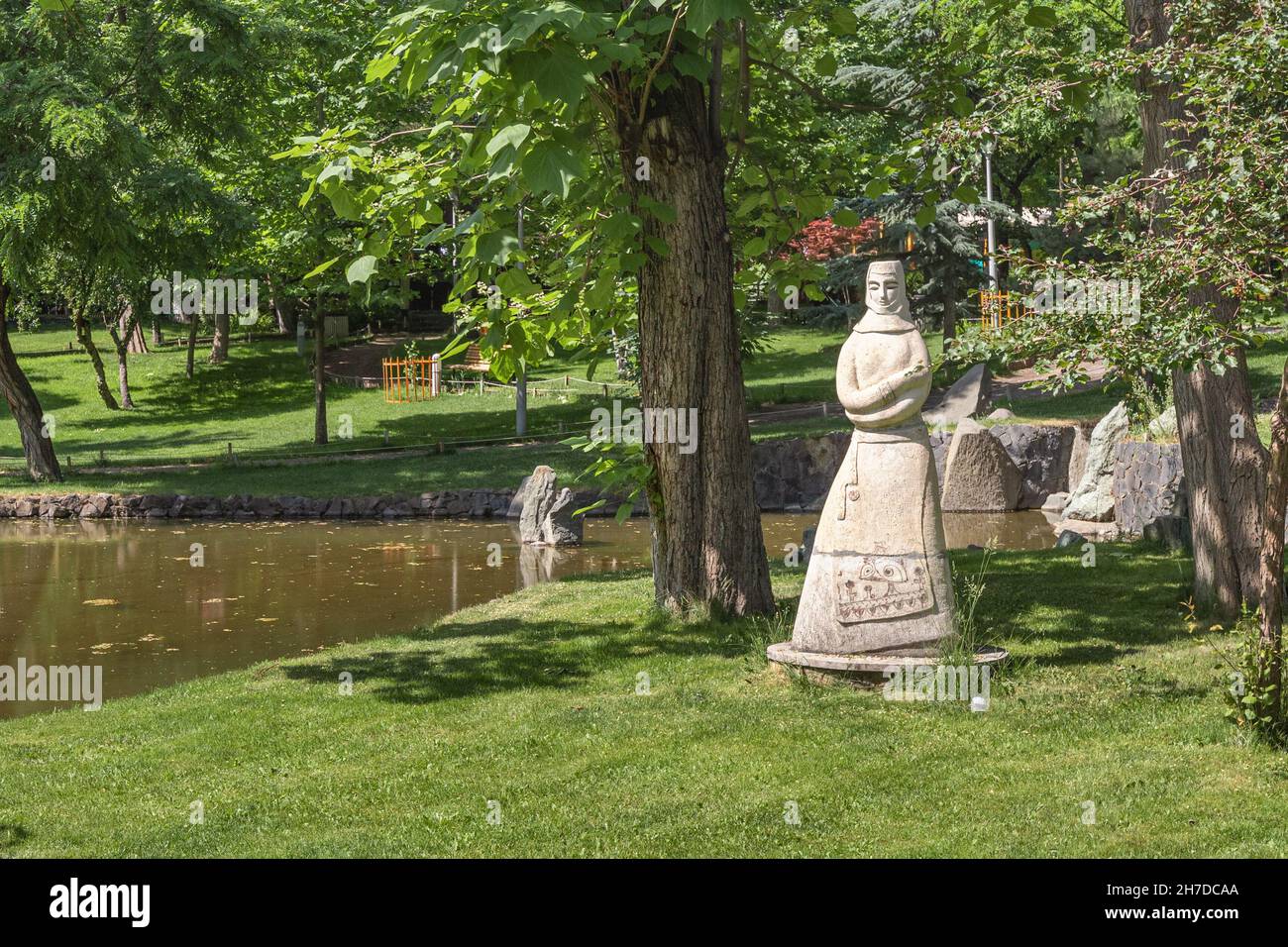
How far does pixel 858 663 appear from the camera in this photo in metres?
9.18

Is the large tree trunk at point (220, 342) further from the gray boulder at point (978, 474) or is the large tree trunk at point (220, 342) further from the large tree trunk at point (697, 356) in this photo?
the large tree trunk at point (697, 356)

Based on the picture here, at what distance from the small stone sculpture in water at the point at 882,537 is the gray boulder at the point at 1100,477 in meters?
12.7

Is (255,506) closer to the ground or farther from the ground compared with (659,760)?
farther from the ground

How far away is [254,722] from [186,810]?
2.11 m

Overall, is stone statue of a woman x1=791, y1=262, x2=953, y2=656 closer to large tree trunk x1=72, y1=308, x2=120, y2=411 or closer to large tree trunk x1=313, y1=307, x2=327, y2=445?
large tree trunk x1=313, y1=307, x2=327, y2=445

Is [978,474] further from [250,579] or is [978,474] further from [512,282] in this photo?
[512,282]

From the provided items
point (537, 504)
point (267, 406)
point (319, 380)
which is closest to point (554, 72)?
point (537, 504)

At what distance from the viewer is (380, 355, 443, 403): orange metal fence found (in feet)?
144

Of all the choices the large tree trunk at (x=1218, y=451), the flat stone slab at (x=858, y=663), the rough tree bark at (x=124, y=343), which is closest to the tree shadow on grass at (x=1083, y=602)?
the large tree trunk at (x=1218, y=451)

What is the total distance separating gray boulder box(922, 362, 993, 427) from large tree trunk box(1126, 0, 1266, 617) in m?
16.1

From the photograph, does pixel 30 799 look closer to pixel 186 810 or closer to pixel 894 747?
pixel 186 810

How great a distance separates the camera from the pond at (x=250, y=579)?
14.1 meters

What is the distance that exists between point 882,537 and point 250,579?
39.2 feet

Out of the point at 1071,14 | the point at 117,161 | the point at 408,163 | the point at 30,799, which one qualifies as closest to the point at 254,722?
the point at 30,799
